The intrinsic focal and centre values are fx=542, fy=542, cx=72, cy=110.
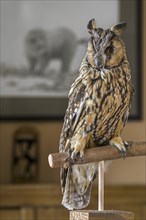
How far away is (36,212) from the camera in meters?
2.15

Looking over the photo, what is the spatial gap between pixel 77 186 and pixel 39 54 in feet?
4.70

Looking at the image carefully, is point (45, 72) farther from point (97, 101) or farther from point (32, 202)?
point (97, 101)

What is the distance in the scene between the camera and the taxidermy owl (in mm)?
1033

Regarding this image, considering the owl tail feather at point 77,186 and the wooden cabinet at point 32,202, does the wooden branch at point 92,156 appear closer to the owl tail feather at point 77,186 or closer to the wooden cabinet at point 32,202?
the owl tail feather at point 77,186

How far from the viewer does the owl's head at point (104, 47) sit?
1.03 m

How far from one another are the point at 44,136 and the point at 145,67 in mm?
578

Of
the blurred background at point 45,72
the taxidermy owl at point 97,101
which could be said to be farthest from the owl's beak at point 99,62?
the blurred background at point 45,72

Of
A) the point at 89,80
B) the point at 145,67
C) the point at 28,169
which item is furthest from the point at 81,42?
the point at 89,80

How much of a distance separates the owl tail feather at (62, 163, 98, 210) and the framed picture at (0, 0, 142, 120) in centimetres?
137

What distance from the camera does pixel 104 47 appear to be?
104 cm

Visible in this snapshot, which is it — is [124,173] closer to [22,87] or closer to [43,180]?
[43,180]

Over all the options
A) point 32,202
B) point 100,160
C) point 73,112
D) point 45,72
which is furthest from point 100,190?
point 45,72

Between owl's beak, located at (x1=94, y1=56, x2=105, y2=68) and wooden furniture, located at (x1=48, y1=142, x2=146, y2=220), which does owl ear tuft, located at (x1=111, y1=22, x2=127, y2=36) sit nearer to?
owl's beak, located at (x1=94, y1=56, x2=105, y2=68)

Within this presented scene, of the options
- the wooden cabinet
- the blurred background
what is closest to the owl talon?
the wooden cabinet
